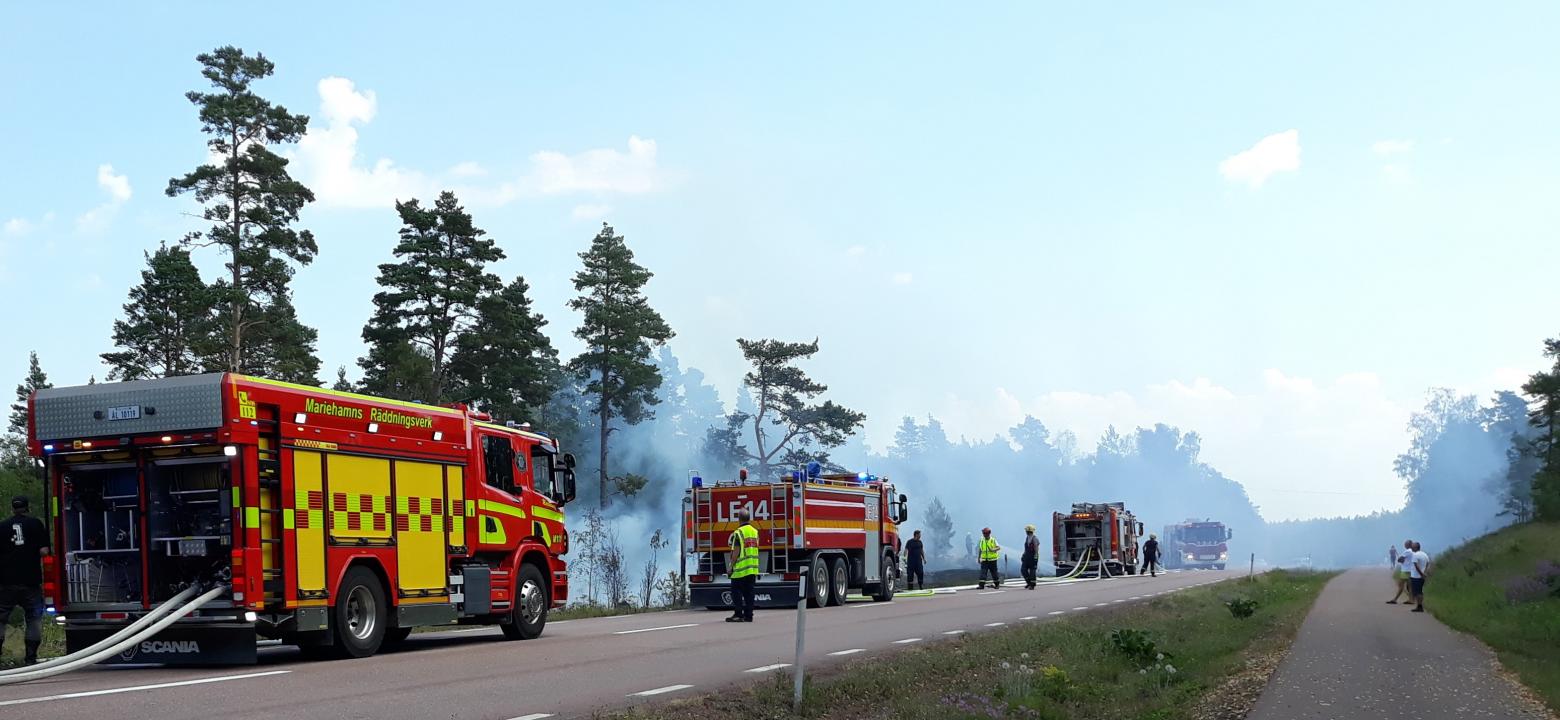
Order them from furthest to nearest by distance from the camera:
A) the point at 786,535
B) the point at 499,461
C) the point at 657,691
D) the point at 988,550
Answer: the point at 988,550, the point at 786,535, the point at 499,461, the point at 657,691

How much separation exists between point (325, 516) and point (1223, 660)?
33.4 ft

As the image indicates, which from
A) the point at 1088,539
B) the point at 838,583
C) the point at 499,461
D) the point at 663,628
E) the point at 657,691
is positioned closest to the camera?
the point at 657,691

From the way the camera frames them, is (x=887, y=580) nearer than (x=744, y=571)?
No

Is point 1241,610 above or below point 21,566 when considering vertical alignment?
below

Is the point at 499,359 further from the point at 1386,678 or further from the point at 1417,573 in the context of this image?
A: the point at 1386,678

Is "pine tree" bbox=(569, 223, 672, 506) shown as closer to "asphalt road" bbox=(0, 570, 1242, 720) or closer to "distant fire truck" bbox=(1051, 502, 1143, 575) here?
"distant fire truck" bbox=(1051, 502, 1143, 575)

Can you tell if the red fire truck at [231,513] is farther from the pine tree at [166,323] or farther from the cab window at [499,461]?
the pine tree at [166,323]

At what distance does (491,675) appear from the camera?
13789 millimetres

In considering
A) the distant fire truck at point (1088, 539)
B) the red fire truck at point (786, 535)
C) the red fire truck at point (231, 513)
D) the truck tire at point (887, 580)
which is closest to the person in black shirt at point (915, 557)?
the truck tire at point (887, 580)

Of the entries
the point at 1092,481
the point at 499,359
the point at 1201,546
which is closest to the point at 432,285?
the point at 499,359

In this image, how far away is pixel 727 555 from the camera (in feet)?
90.5

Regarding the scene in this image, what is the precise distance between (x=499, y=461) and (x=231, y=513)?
4.90m

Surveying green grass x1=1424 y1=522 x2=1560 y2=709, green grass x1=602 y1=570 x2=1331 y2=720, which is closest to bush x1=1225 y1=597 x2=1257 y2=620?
green grass x1=602 y1=570 x2=1331 y2=720

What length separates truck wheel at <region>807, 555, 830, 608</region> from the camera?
27.1 metres
